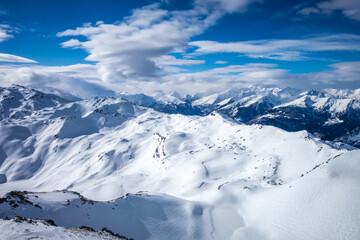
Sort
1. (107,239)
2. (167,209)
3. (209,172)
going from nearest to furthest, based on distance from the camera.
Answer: (107,239)
(167,209)
(209,172)

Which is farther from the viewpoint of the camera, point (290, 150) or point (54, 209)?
point (290, 150)

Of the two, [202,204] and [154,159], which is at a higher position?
[202,204]

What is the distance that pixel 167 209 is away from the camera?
198ft

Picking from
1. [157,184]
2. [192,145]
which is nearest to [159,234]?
[157,184]

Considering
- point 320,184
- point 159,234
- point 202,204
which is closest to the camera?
point 159,234

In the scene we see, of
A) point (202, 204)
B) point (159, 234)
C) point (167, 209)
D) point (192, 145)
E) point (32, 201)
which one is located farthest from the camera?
point (192, 145)

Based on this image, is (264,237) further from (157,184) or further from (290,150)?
(157,184)

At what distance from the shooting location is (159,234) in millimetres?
48938

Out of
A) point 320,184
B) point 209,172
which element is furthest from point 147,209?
point 209,172

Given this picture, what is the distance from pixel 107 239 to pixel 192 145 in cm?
14793

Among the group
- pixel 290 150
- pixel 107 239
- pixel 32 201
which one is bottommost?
pixel 290 150

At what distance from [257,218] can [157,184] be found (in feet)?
279

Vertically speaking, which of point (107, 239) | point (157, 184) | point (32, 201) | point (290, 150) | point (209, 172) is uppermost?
point (32, 201)

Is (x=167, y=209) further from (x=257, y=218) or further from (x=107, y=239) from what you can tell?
(x=107, y=239)
